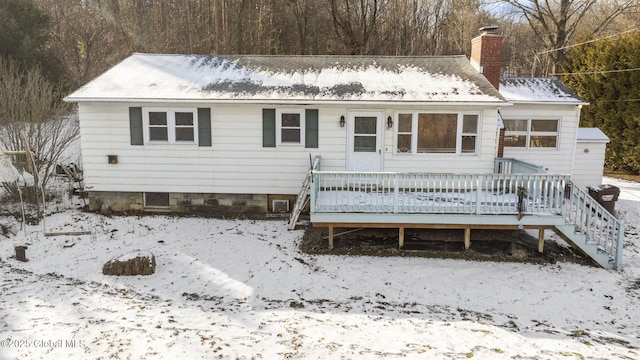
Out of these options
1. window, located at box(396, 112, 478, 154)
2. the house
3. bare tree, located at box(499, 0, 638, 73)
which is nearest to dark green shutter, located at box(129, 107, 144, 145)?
the house

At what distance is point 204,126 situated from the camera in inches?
428

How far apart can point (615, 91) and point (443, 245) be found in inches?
642

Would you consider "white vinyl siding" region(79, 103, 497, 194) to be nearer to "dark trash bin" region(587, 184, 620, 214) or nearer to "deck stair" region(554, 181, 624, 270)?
"deck stair" region(554, 181, 624, 270)

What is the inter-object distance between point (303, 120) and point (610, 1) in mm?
28241

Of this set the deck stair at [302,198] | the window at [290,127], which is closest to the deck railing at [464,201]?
the deck stair at [302,198]

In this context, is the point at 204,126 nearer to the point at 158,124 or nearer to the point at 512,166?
the point at 158,124

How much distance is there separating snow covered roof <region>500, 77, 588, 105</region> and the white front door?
15.8ft

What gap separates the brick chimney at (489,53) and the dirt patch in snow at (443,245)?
5.27 meters

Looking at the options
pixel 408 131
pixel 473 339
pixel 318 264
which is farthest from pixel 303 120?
pixel 473 339

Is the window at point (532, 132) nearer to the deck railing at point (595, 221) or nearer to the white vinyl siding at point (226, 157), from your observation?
the white vinyl siding at point (226, 157)

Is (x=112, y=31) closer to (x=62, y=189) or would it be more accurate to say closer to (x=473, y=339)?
(x=62, y=189)

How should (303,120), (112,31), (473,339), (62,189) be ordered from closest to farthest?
(473,339)
(303,120)
(62,189)
(112,31)

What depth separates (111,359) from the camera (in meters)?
4.87

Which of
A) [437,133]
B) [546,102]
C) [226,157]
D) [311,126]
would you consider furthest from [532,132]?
[226,157]
